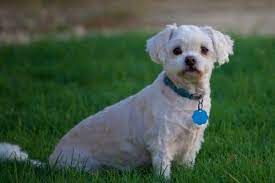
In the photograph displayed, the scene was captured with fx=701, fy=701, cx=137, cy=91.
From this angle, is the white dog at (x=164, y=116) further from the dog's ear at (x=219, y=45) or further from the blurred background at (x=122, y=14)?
the blurred background at (x=122, y=14)

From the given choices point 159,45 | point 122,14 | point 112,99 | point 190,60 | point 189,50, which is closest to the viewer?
point 190,60

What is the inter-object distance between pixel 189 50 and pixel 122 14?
13.5m

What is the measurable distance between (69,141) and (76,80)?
11.5ft

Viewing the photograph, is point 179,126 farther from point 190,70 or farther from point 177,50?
point 177,50

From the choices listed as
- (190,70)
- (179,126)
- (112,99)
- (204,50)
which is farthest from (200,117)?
(112,99)

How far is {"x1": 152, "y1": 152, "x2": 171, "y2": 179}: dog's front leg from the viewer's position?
5156 mm

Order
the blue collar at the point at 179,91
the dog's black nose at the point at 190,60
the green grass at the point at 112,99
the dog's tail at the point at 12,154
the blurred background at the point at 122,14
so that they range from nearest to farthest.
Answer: the dog's black nose at the point at 190,60
the green grass at the point at 112,99
the blue collar at the point at 179,91
the dog's tail at the point at 12,154
the blurred background at the point at 122,14

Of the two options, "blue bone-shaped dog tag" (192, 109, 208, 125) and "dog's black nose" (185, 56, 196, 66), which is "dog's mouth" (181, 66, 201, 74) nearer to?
"dog's black nose" (185, 56, 196, 66)

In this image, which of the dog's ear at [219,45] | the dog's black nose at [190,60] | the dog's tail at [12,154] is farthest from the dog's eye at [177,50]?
the dog's tail at [12,154]

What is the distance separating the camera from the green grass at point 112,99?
5.11 meters

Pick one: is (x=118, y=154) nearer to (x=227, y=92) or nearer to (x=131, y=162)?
(x=131, y=162)

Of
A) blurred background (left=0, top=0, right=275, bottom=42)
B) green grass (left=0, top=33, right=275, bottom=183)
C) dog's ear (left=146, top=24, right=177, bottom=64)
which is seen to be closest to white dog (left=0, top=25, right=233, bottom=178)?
A: dog's ear (left=146, top=24, right=177, bottom=64)

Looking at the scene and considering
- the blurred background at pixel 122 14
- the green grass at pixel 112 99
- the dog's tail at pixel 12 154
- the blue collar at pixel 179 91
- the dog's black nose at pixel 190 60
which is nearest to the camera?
the dog's black nose at pixel 190 60

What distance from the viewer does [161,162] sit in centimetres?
519
